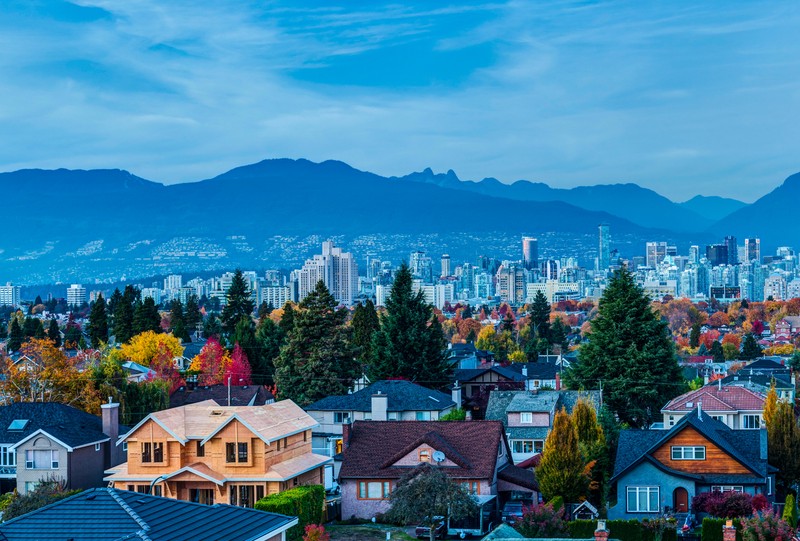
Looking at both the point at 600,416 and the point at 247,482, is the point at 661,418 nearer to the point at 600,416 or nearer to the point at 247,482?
the point at 600,416

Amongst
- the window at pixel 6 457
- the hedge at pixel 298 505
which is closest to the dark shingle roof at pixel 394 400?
the window at pixel 6 457

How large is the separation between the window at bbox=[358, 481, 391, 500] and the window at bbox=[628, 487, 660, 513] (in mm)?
9345

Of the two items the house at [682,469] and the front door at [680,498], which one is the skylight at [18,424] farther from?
the front door at [680,498]

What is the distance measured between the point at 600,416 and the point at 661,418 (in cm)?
1311

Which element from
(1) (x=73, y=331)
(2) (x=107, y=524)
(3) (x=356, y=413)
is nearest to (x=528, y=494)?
(3) (x=356, y=413)

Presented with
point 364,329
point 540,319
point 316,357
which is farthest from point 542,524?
point 540,319

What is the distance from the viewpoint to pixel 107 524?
20547 millimetres

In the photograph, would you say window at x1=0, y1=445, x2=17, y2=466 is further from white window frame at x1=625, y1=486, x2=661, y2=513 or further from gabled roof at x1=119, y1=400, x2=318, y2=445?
white window frame at x1=625, y1=486, x2=661, y2=513

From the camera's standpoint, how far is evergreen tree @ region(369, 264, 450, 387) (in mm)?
77062

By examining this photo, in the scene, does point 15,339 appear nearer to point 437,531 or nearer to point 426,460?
point 426,460

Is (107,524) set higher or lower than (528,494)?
higher

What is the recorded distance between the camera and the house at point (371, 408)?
61625mm

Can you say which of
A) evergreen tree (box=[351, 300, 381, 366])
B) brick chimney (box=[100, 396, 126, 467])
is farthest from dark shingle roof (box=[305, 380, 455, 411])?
evergreen tree (box=[351, 300, 381, 366])

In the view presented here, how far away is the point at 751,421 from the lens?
201ft
